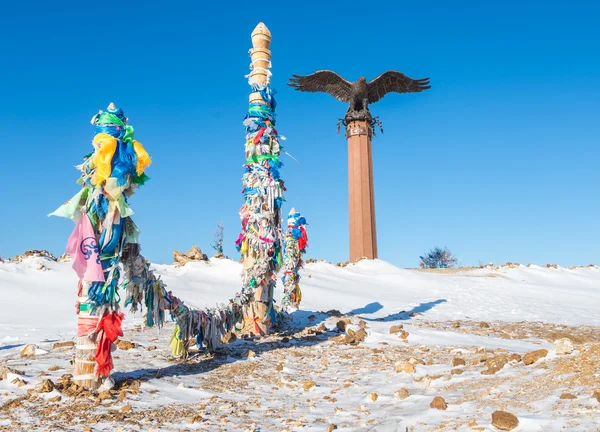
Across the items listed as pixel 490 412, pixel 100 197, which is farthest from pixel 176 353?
pixel 490 412

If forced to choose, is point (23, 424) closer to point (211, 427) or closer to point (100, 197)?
point (211, 427)

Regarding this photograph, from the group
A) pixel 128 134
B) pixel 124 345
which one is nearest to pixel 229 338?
pixel 124 345

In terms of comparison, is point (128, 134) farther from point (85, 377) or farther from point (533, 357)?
point (533, 357)

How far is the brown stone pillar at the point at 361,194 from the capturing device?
28000 mm

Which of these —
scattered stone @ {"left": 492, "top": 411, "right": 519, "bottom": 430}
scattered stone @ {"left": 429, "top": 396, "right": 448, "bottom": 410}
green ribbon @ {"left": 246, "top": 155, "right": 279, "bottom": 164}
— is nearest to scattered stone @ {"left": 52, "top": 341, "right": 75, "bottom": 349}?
green ribbon @ {"left": 246, "top": 155, "right": 279, "bottom": 164}

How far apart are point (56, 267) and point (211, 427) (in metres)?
11.5

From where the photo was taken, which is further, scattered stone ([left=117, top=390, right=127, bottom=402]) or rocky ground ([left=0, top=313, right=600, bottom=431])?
scattered stone ([left=117, top=390, right=127, bottom=402])

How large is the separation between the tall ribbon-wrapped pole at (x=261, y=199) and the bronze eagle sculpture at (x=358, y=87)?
20973 mm

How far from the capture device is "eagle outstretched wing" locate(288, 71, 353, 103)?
28844 millimetres

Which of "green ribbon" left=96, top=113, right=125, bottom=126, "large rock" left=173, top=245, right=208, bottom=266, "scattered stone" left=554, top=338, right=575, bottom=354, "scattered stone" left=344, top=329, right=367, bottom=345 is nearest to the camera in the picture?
"green ribbon" left=96, top=113, right=125, bottom=126

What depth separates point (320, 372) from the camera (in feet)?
19.1

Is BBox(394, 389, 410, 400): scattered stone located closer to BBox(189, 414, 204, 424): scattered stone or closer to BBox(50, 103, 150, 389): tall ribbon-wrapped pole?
BBox(189, 414, 204, 424): scattered stone

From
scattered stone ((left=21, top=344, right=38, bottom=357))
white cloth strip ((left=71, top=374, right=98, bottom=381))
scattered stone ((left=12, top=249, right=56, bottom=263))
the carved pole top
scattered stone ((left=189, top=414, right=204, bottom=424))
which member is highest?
the carved pole top

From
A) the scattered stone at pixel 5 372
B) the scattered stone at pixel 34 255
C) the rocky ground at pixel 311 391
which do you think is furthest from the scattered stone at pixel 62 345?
the scattered stone at pixel 34 255
